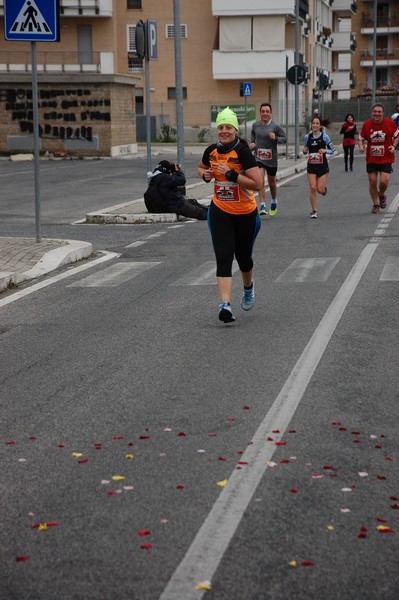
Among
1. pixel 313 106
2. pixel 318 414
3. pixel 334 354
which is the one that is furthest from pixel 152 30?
pixel 313 106

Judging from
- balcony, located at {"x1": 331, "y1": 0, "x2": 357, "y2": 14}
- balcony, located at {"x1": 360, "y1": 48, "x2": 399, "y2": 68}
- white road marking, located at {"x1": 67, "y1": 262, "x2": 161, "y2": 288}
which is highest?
balcony, located at {"x1": 331, "y1": 0, "x2": 357, "y2": 14}

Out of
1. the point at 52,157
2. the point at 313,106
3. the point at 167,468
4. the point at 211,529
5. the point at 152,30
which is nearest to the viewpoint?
the point at 211,529

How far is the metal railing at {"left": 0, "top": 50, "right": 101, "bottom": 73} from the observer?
62.3 m

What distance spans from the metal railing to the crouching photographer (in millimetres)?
42710

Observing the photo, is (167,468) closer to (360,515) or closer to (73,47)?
(360,515)

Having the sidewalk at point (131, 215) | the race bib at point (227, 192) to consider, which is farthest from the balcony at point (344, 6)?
the race bib at point (227, 192)

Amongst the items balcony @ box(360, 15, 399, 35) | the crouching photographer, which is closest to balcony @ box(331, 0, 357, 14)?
balcony @ box(360, 15, 399, 35)

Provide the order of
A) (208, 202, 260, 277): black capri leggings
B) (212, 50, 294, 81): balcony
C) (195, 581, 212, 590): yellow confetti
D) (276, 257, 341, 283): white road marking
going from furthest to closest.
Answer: (212, 50, 294, 81): balcony, (276, 257, 341, 283): white road marking, (208, 202, 260, 277): black capri leggings, (195, 581, 212, 590): yellow confetti

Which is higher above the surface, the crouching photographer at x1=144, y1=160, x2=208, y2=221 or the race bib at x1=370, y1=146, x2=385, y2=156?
the race bib at x1=370, y1=146, x2=385, y2=156

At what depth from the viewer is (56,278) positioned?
1327cm

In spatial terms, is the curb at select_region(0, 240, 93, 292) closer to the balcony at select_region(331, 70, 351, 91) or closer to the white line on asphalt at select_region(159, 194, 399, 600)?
the white line on asphalt at select_region(159, 194, 399, 600)

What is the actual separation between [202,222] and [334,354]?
12.1 metres

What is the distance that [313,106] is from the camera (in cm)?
8069

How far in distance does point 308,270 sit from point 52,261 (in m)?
3.23
